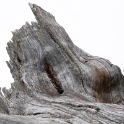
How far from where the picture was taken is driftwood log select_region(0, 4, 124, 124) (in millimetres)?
10672

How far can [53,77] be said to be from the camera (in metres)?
13.4

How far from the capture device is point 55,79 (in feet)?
→ 43.7

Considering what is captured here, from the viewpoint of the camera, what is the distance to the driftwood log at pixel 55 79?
35.0 feet

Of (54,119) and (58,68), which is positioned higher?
(58,68)

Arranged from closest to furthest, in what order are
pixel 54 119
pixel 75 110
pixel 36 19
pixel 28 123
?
pixel 28 123
pixel 54 119
pixel 75 110
pixel 36 19

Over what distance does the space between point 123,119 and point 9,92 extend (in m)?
6.31

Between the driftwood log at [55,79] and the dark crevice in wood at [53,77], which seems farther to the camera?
the dark crevice in wood at [53,77]

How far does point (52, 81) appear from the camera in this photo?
13242mm

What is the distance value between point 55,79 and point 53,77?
12cm

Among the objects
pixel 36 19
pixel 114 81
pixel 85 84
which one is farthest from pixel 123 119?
pixel 36 19

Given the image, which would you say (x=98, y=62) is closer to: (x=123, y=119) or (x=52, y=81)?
Answer: (x=52, y=81)

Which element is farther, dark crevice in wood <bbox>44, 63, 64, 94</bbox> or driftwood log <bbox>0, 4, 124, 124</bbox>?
dark crevice in wood <bbox>44, 63, 64, 94</bbox>

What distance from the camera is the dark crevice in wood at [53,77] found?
42.3 ft

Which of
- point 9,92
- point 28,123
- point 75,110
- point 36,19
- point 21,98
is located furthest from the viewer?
point 36,19
